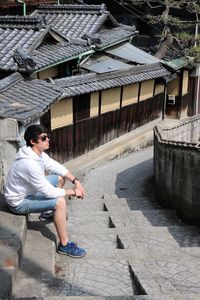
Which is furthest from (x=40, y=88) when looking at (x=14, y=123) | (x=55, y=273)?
(x=55, y=273)

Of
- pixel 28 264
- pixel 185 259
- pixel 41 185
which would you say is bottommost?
pixel 185 259

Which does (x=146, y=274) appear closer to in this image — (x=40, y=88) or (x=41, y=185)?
(x=41, y=185)

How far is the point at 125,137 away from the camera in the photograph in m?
17.8

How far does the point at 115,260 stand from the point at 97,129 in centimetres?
979

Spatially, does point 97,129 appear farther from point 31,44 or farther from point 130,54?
point 130,54

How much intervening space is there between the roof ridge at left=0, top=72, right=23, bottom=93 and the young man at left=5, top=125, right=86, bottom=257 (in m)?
4.79

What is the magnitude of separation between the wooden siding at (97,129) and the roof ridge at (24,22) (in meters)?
3.44

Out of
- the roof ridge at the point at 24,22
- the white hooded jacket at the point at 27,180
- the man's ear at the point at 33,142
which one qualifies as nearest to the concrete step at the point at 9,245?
the white hooded jacket at the point at 27,180

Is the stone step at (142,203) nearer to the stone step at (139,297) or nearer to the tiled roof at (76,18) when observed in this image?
the stone step at (139,297)

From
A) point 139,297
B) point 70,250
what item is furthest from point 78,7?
point 139,297

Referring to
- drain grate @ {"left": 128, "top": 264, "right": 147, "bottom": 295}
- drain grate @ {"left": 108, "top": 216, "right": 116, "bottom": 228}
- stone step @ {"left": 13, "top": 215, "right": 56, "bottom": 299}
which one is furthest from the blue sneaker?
drain grate @ {"left": 108, "top": 216, "right": 116, "bottom": 228}

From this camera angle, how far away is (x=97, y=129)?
51.9 ft

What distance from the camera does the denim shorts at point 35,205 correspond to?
607cm

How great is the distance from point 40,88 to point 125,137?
6.82 meters
